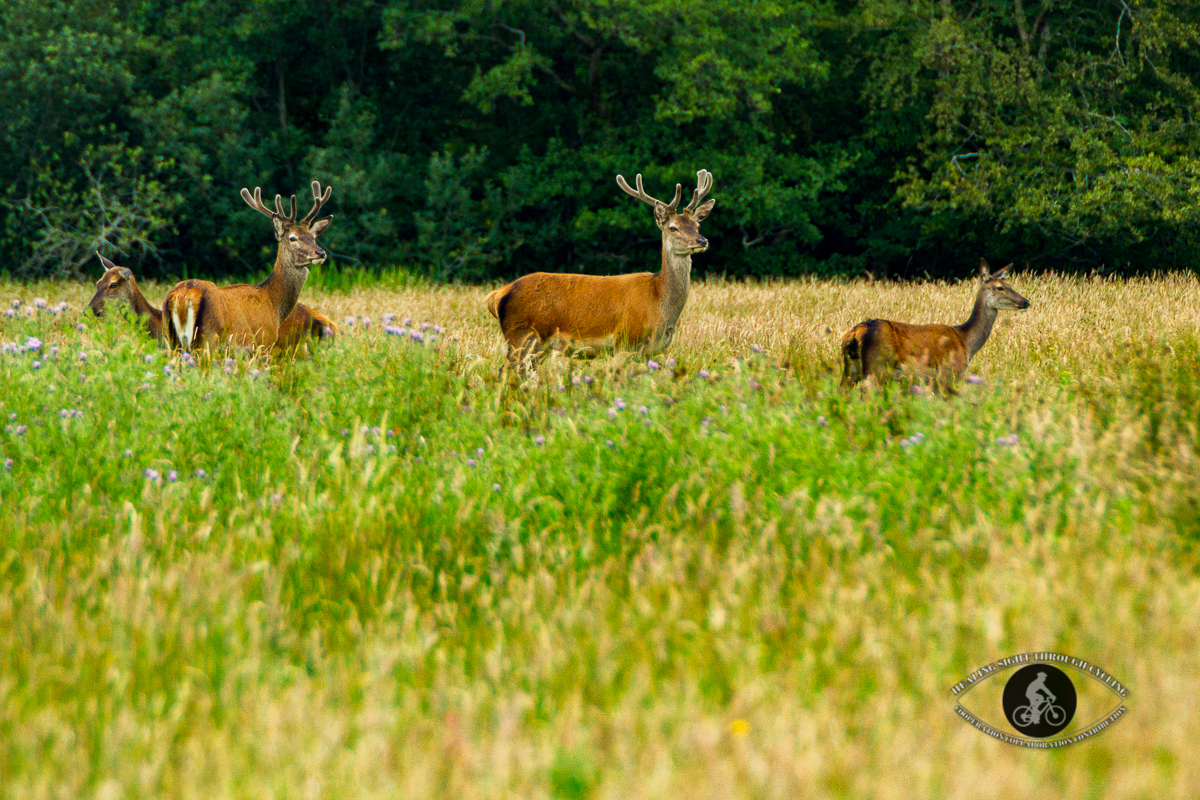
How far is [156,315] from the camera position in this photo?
8.52m

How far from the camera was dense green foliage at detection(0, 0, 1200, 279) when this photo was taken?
19.7 metres

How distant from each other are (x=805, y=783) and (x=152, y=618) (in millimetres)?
1674

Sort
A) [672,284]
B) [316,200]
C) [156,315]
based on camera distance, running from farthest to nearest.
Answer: [316,200] < [156,315] < [672,284]

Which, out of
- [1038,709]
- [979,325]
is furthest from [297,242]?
[1038,709]

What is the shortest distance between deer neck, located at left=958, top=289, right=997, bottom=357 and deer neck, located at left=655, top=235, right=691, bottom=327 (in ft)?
6.08

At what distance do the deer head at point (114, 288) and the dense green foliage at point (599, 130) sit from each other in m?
10.7

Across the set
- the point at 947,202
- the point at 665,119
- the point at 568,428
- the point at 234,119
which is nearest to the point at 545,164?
the point at 665,119

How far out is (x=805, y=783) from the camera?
1.91 m

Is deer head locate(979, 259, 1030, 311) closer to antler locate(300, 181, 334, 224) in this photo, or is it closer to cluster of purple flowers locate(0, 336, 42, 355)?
antler locate(300, 181, 334, 224)

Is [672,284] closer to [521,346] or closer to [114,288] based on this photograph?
[521,346]

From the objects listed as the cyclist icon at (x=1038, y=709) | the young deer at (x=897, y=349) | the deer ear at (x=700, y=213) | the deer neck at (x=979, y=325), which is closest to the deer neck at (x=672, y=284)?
the deer ear at (x=700, y=213)

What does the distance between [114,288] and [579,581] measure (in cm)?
676

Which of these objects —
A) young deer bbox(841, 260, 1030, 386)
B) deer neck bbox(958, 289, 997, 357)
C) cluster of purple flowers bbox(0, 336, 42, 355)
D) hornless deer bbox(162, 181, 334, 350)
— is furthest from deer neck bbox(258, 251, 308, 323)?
deer neck bbox(958, 289, 997, 357)

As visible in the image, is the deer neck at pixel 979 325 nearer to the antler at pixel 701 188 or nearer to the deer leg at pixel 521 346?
the antler at pixel 701 188
